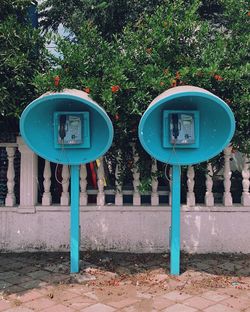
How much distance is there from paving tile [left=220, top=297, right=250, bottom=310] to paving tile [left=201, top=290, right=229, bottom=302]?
0.06 metres

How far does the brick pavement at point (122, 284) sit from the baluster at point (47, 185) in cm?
62

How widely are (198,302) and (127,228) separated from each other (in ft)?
5.24

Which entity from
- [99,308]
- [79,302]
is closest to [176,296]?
[99,308]

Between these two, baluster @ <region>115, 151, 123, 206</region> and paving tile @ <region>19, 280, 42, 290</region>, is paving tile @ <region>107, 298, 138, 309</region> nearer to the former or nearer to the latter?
paving tile @ <region>19, 280, 42, 290</region>

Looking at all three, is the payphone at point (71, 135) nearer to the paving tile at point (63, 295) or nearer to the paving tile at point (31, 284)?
the paving tile at point (31, 284)

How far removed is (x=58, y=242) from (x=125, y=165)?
122 cm

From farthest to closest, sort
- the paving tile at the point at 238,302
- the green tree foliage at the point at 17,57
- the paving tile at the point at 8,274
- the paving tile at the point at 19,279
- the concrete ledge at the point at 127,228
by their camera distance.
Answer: the concrete ledge at the point at 127,228, the green tree foliage at the point at 17,57, the paving tile at the point at 8,274, the paving tile at the point at 19,279, the paving tile at the point at 238,302

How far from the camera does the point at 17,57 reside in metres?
4.95

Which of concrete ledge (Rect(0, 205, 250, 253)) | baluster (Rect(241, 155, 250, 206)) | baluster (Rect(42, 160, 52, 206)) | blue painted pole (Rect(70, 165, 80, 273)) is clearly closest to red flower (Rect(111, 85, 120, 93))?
blue painted pole (Rect(70, 165, 80, 273))

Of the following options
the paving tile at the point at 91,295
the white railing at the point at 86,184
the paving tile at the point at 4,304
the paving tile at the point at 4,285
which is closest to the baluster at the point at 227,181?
the white railing at the point at 86,184

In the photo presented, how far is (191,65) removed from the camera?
5.14 metres

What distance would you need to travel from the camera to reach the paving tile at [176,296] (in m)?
4.12

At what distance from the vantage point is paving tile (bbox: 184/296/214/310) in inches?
155

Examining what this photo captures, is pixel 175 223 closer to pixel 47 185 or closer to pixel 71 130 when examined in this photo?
pixel 71 130
